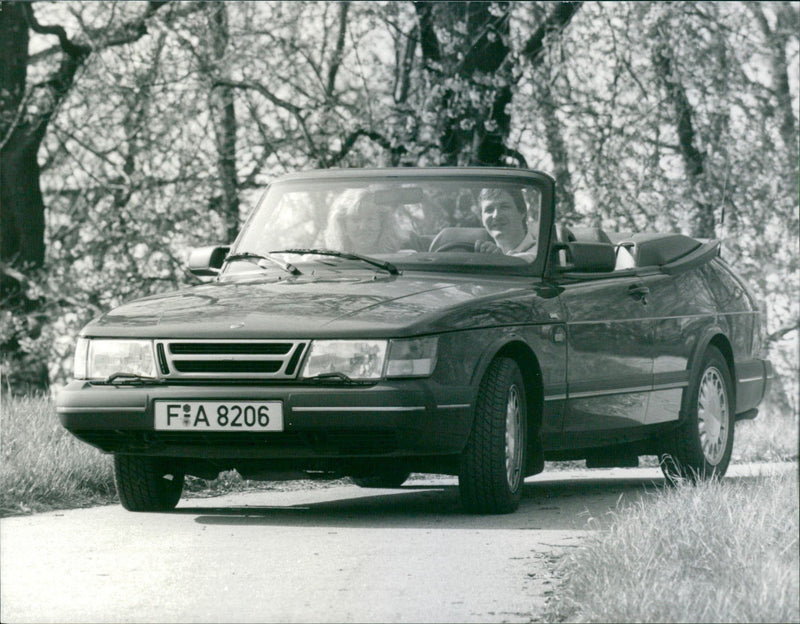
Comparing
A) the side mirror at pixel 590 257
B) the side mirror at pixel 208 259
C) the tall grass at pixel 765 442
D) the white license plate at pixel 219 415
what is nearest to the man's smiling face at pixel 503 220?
the side mirror at pixel 590 257

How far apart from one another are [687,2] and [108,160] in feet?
20.6

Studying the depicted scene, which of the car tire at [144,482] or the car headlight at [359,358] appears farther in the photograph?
the car tire at [144,482]

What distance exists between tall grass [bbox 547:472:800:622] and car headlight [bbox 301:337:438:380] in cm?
126

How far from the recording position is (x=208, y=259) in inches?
345

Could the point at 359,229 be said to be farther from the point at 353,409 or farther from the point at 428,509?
the point at 353,409

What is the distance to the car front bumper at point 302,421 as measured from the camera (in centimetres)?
683

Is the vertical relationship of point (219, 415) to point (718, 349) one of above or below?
above

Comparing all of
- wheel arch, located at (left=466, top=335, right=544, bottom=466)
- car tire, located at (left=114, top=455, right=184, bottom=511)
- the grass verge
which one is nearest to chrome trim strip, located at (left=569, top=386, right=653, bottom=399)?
wheel arch, located at (left=466, top=335, right=544, bottom=466)

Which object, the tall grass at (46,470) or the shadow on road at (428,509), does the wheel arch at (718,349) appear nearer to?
the shadow on road at (428,509)

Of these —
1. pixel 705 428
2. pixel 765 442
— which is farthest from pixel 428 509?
pixel 765 442

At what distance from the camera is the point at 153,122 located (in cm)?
1697

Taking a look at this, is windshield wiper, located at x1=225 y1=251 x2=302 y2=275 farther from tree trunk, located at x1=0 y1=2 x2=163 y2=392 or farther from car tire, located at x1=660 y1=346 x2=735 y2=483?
tree trunk, located at x1=0 y1=2 x2=163 y2=392

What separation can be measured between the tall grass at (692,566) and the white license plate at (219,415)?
5.06ft

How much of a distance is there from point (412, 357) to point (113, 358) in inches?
55.2
